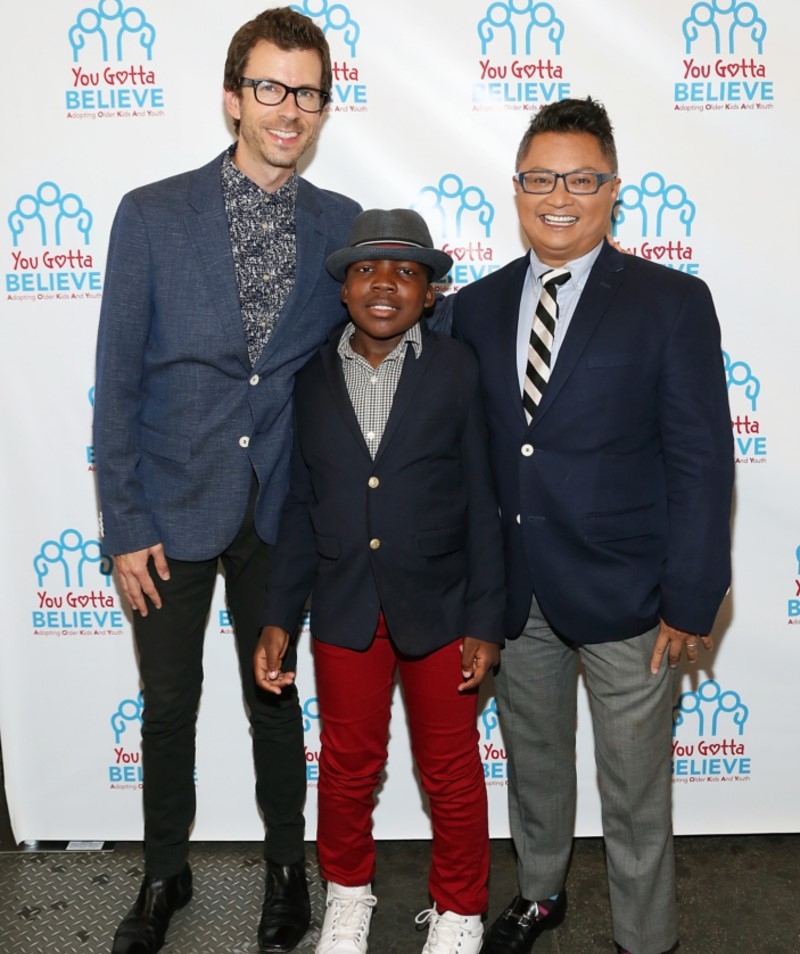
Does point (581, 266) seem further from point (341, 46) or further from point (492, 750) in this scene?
point (492, 750)

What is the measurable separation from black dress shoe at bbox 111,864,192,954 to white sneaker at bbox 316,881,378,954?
1.33 feet

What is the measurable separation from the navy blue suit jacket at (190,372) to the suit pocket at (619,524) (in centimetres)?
72

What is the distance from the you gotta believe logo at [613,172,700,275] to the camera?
272cm

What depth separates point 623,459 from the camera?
2.07m

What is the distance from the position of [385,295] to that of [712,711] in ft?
5.65

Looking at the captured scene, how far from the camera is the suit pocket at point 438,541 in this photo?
2.13 meters

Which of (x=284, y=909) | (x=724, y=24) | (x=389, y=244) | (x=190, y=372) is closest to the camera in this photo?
Result: (x=389, y=244)

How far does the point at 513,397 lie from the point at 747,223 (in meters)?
1.08

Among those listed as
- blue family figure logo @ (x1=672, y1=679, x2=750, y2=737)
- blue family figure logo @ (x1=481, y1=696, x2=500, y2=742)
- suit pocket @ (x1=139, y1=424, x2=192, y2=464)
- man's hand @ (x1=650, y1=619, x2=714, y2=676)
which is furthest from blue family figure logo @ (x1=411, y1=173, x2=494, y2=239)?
blue family figure logo @ (x1=672, y1=679, x2=750, y2=737)

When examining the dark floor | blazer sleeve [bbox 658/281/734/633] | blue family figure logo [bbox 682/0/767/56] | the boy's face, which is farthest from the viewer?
blue family figure logo [bbox 682/0/767/56]

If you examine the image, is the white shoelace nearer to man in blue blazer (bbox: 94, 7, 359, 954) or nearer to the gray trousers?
man in blue blazer (bbox: 94, 7, 359, 954)

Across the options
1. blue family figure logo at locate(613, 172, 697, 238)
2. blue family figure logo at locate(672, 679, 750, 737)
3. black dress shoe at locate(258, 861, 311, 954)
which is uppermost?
blue family figure logo at locate(613, 172, 697, 238)

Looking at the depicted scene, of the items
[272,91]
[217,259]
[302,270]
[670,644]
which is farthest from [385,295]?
[670,644]

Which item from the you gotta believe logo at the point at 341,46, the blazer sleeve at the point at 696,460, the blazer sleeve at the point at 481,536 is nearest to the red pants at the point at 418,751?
the blazer sleeve at the point at 481,536
